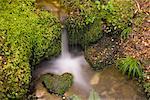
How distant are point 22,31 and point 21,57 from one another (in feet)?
1.37

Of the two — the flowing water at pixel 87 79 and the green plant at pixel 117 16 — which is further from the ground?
the green plant at pixel 117 16

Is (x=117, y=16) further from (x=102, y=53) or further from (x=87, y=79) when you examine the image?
(x=87, y=79)

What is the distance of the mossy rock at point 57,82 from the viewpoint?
520 centimetres

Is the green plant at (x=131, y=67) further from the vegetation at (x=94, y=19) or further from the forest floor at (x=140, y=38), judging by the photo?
the vegetation at (x=94, y=19)

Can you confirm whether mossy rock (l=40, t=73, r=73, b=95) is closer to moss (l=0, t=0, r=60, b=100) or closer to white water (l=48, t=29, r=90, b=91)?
white water (l=48, t=29, r=90, b=91)

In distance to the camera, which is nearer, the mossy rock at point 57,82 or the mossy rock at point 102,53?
the mossy rock at point 57,82

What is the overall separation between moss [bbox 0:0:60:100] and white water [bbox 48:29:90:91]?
0.87 feet

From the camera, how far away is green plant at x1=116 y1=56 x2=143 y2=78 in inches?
208

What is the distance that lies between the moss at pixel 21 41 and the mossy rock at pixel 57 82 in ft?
1.07

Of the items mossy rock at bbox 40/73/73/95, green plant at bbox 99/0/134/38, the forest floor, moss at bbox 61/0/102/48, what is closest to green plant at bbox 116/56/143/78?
the forest floor

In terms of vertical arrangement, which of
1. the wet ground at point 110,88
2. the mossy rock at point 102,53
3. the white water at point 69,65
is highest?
the mossy rock at point 102,53

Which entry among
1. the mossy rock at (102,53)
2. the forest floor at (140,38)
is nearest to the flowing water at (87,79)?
the mossy rock at (102,53)

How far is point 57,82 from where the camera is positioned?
17.1ft

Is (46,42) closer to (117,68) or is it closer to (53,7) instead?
(53,7)
